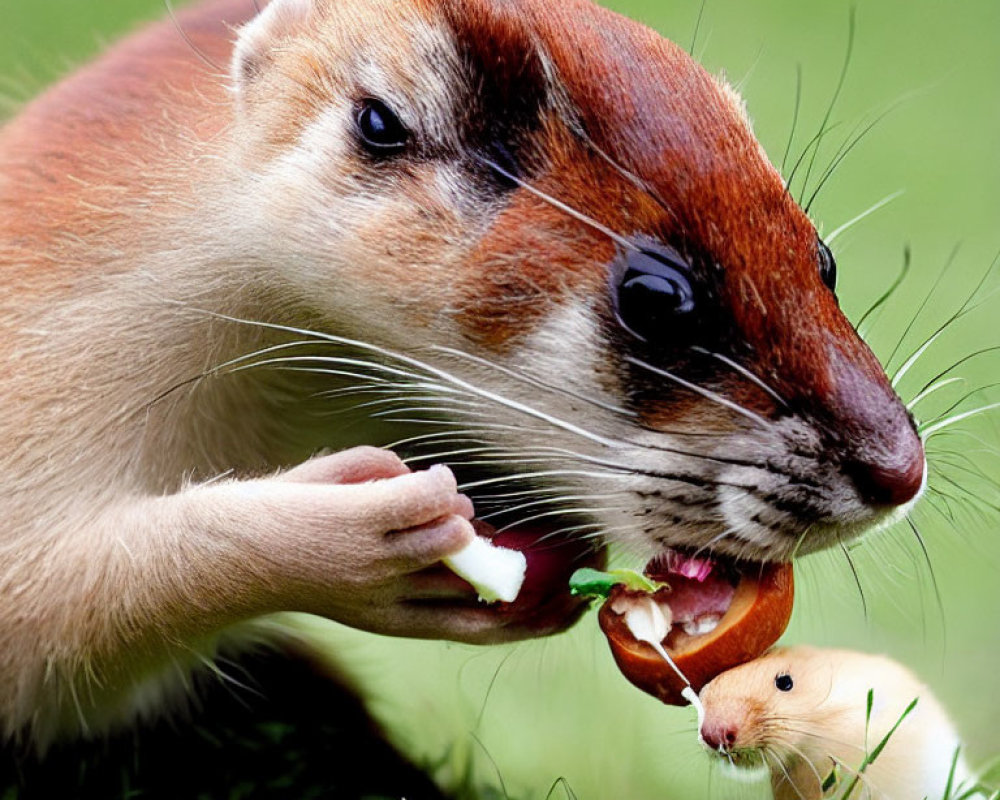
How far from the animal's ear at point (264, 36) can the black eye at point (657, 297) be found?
705 millimetres

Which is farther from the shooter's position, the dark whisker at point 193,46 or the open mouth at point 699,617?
the dark whisker at point 193,46

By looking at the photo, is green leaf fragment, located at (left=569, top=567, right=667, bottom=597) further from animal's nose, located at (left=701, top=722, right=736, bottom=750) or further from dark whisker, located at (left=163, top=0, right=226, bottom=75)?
dark whisker, located at (left=163, top=0, right=226, bottom=75)

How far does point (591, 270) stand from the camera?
2297 millimetres

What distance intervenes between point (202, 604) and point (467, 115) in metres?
0.81

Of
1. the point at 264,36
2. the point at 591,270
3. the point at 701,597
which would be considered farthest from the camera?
the point at 264,36

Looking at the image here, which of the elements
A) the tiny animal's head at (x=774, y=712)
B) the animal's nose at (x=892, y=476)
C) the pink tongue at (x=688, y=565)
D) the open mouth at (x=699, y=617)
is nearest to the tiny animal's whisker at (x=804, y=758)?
the tiny animal's head at (x=774, y=712)

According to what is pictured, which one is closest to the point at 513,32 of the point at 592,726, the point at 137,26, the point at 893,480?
the point at 893,480

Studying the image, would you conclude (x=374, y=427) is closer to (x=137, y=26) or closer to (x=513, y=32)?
(x=513, y=32)

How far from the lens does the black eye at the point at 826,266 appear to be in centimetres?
241

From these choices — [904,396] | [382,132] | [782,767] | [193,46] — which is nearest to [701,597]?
[782,767]

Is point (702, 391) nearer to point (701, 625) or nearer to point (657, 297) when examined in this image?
point (657, 297)

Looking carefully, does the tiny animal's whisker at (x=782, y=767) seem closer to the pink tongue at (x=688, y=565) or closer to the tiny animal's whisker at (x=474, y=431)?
the pink tongue at (x=688, y=565)

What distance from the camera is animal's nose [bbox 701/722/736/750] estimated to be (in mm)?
2355

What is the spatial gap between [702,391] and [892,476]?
0.90 feet
